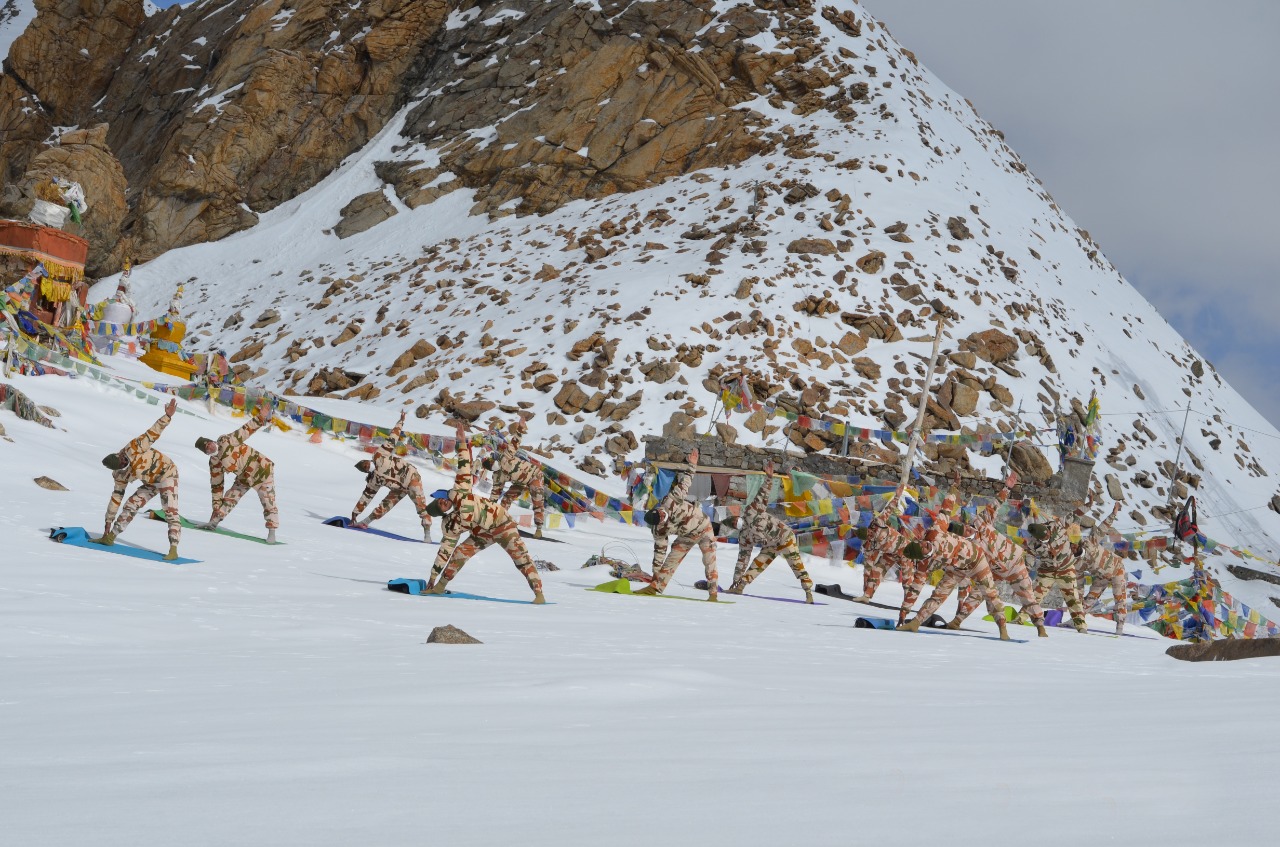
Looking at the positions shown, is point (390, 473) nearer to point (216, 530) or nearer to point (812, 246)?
point (216, 530)

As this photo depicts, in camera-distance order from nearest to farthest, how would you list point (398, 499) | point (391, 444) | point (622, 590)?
point (622, 590)
point (398, 499)
point (391, 444)

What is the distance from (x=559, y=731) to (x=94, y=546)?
9443 mm

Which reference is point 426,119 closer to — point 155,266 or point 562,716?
point 155,266

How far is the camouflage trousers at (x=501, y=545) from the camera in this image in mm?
11523

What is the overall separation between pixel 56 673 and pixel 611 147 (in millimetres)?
47934

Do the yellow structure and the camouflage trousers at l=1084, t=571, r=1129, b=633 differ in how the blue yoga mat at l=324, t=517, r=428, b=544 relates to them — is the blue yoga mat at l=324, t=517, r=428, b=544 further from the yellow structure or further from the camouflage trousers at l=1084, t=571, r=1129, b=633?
the yellow structure

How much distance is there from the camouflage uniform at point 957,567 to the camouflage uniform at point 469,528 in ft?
13.7

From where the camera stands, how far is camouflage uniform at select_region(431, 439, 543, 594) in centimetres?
1138

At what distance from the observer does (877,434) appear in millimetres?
30594

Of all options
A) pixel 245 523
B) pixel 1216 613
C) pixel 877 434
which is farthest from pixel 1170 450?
pixel 245 523

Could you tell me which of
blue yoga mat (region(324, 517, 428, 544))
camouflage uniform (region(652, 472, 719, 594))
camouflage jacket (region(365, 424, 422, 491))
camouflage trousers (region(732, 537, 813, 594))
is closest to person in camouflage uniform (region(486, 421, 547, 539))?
camouflage jacket (region(365, 424, 422, 491))

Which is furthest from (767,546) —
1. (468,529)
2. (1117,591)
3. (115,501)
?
(115,501)

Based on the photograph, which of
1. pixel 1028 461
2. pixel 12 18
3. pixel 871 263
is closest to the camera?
pixel 1028 461

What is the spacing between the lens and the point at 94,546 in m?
11.9
